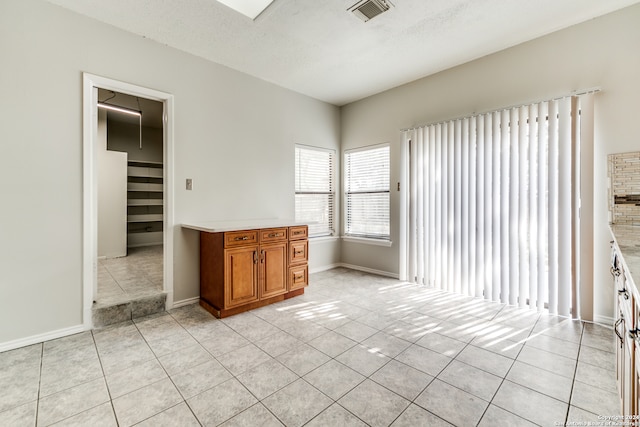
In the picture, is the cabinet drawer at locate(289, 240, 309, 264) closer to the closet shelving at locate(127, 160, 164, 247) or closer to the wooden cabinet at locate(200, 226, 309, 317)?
the wooden cabinet at locate(200, 226, 309, 317)

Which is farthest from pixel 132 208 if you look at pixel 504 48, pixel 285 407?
pixel 504 48

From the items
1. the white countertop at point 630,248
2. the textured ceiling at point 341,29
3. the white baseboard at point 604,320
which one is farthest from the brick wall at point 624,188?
the textured ceiling at point 341,29

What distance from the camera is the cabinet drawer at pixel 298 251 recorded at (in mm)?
3490

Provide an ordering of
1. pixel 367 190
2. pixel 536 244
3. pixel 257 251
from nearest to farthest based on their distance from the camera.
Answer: pixel 536 244
pixel 257 251
pixel 367 190

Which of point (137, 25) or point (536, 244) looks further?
point (536, 244)

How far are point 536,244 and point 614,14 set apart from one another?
88.8 inches

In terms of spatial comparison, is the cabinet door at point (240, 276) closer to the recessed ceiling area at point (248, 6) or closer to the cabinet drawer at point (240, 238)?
the cabinet drawer at point (240, 238)

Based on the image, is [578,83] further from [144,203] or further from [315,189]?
[144,203]

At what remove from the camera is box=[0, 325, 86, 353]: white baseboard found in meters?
2.22

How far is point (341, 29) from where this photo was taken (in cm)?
274

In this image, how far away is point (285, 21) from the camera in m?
2.61

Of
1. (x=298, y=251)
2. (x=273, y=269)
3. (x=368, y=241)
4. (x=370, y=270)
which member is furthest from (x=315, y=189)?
(x=273, y=269)

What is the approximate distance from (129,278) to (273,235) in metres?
2.15

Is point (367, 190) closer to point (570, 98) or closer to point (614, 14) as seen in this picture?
point (570, 98)
